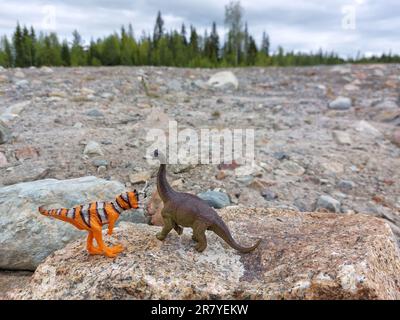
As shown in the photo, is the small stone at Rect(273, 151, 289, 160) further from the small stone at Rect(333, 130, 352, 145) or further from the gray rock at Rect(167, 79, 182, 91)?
the gray rock at Rect(167, 79, 182, 91)

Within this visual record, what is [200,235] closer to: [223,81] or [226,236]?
[226,236]

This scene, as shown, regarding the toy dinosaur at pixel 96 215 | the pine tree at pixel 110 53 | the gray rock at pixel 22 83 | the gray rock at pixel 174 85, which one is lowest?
the toy dinosaur at pixel 96 215

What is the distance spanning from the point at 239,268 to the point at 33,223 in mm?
1833

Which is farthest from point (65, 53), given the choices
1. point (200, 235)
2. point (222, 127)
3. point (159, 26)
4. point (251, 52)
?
point (200, 235)

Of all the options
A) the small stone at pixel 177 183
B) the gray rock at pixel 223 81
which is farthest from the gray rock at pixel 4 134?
the gray rock at pixel 223 81

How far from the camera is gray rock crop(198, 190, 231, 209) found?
434 centimetres

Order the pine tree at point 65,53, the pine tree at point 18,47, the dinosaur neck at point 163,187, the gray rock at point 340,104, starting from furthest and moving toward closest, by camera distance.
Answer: the pine tree at point 65,53, the pine tree at point 18,47, the gray rock at point 340,104, the dinosaur neck at point 163,187

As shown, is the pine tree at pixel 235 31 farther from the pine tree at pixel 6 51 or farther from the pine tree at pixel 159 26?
the pine tree at pixel 6 51

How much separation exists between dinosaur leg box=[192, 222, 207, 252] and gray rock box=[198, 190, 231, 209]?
4.86 ft

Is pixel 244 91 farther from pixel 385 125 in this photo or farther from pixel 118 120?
pixel 118 120

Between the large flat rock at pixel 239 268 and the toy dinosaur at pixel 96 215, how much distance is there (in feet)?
0.27

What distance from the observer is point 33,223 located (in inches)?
135

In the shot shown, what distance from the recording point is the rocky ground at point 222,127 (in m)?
5.11

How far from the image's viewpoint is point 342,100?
996 cm
